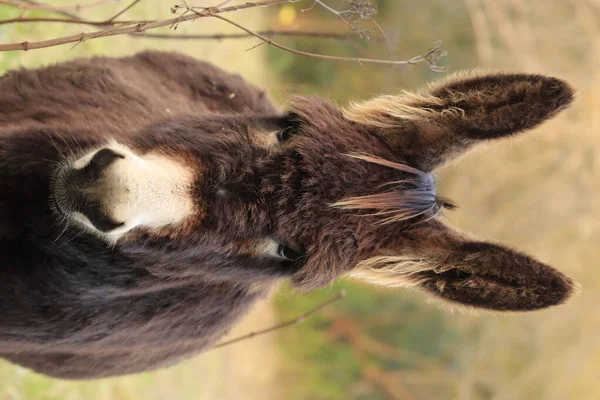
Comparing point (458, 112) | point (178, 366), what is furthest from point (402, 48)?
point (458, 112)

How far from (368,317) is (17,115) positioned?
6.47 meters

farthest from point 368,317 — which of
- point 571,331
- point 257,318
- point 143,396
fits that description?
point 143,396

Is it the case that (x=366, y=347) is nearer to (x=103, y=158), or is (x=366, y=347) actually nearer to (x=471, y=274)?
(x=471, y=274)

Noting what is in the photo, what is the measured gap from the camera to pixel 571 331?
7.86m

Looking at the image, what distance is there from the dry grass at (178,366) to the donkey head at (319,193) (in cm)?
185

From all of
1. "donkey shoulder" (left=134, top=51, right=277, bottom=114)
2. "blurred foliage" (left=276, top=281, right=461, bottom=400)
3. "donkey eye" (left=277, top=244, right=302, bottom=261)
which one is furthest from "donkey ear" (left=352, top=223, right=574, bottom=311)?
"blurred foliage" (left=276, top=281, right=461, bottom=400)

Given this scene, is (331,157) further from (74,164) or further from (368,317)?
(368,317)

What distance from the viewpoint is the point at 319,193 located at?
2.01 metres

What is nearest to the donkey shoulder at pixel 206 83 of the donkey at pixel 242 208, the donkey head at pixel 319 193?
the donkey at pixel 242 208

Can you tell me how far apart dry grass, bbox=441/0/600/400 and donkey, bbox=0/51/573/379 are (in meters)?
4.86

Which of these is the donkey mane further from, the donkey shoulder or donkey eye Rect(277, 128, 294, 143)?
the donkey shoulder

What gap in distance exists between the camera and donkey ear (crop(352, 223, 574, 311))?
6.41 ft

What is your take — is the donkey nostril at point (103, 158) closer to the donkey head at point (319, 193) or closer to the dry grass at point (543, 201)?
the donkey head at point (319, 193)

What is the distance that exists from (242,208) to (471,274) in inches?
35.8
